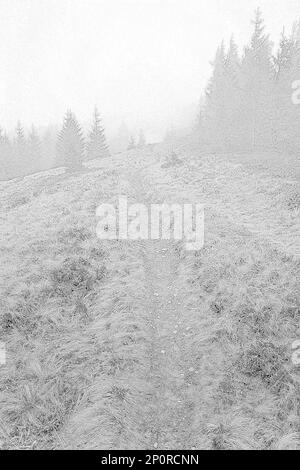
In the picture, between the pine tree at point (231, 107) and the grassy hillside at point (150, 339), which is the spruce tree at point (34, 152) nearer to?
the pine tree at point (231, 107)

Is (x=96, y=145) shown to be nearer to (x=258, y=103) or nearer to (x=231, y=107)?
(x=231, y=107)

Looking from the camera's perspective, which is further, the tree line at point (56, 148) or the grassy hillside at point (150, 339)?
the tree line at point (56, 148)

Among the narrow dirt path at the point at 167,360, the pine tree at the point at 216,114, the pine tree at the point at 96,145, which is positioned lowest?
the narrow dirt path at the point at 167,360

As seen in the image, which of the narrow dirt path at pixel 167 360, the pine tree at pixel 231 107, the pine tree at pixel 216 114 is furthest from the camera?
the pine tree at pixel 216 114

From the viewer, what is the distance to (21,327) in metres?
9.14

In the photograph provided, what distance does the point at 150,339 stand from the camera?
894cm

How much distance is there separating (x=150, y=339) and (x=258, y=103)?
43.4m

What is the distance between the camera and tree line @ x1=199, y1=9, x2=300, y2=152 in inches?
1698

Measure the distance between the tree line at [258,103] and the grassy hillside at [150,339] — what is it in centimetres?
3225

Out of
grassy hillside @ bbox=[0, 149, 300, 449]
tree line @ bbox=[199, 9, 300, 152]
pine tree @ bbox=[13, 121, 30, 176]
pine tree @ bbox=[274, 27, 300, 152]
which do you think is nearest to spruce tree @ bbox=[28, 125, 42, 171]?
pine tree @ bbox=[13, 121, 30, 176]

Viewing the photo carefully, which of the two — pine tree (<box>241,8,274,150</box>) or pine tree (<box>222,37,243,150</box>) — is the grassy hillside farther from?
pine tree (<box>222,37,243,150</box>)

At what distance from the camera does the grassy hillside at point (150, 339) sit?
654 centimetres

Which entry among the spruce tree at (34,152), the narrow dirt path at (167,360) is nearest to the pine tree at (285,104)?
the narrow dirt path at (167,360)
